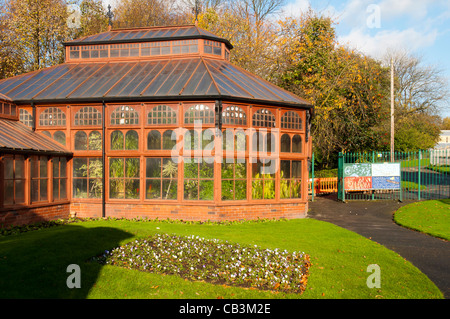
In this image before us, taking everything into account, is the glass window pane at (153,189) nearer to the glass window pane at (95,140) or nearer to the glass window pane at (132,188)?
the glass window pane at (132,188)

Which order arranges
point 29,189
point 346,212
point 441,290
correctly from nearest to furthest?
point 441,290, point 29,189, point 346,212

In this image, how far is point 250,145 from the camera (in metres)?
15.1

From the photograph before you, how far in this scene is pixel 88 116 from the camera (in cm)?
1554

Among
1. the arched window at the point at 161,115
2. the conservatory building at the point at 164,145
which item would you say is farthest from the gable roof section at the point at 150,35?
the arched window at the point at 161,115

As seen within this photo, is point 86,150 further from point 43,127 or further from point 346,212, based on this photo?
point 346,212

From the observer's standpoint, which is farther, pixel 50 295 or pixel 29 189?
pixel 29 189

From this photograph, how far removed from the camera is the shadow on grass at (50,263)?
6441 millimetres

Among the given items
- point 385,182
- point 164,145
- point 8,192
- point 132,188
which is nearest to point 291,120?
point 164,145

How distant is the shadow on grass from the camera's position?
6.44 meters

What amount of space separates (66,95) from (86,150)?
8.08 feet

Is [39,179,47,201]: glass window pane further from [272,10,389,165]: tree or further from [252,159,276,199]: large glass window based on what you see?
[272,10,389,165]: tree

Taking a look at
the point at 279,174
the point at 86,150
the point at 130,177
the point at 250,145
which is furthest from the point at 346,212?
the point at 86,150

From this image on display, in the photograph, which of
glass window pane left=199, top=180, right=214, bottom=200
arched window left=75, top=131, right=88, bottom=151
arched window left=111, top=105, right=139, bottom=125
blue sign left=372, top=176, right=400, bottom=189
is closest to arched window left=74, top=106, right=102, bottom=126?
arched window left=75, top=131, right=88, bottom=151

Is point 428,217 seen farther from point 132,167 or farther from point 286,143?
point 132,167
